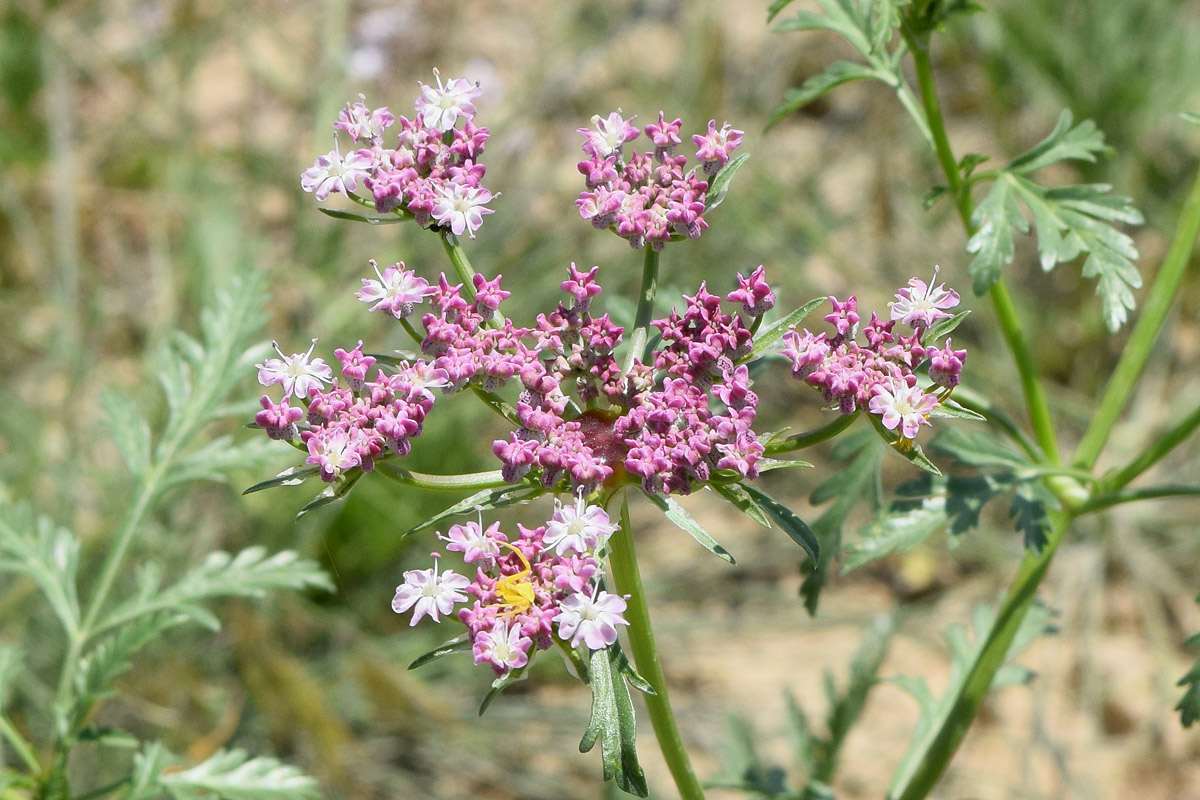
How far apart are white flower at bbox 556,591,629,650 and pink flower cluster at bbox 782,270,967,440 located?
50 centimetres

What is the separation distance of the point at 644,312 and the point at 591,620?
606mm

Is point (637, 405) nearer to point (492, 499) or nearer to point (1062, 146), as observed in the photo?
point (492, 499)

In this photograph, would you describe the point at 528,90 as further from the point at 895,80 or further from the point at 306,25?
the point at 895,80

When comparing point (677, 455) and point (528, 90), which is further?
point (528, 90)

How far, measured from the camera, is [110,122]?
6.64 metres

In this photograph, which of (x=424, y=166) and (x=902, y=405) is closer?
(x=902, y=405)

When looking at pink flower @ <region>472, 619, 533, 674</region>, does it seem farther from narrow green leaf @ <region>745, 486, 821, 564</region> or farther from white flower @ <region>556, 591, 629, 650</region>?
narrow green leaf @ <region>745, 486, 821, 564</region>

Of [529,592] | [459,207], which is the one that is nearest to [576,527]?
[529,592]

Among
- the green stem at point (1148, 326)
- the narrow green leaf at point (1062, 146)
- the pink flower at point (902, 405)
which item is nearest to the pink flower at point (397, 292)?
the pink flower at point (902, 405)

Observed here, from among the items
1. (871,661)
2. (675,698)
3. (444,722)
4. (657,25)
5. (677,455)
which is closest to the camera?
(677,455)

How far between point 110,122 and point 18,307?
139 cm

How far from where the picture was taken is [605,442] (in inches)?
77.2

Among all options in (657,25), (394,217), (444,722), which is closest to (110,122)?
(657,25)

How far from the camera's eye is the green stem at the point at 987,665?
251cm
